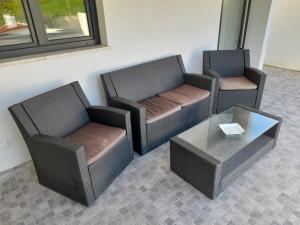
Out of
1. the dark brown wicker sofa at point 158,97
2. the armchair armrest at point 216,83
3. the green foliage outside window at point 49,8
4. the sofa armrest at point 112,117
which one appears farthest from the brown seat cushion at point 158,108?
the green foliage outside window at point 49,8

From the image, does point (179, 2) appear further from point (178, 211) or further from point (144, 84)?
point (178, 211)

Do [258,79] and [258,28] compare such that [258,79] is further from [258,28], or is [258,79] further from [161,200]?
[161,200]

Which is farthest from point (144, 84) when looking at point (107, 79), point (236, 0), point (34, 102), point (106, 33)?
point (236, 0)

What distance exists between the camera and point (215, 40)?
12.8 feet

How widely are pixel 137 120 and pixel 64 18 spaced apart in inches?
53.4

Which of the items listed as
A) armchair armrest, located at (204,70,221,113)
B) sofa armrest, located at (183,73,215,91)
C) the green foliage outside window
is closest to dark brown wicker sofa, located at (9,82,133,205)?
the green foliage outside window

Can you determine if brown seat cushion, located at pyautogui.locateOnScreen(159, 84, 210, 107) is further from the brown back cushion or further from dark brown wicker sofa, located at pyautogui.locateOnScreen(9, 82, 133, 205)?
the brown back cushion

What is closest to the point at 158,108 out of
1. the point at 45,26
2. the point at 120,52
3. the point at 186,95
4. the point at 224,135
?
the point at 186,95

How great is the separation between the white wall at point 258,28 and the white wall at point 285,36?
1272 mm

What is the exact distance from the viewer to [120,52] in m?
2.78

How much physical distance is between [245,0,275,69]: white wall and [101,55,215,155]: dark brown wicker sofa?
192 cm

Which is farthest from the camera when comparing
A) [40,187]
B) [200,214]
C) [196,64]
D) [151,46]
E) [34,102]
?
[196,64]

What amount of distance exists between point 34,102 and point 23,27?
2.59ft

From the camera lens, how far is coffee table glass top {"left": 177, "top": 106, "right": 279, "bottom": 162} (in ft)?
6.31
